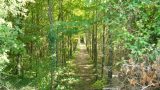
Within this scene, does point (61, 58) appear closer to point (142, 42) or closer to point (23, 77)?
point (23, 77)

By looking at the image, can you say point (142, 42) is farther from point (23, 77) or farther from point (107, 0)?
point (23, 77)

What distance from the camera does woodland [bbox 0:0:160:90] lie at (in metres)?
9.03

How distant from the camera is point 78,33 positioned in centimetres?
2527

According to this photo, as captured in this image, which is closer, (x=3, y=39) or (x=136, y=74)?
(x=136, y=74)

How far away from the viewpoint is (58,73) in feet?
82.1

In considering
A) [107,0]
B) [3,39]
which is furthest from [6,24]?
[107,0]

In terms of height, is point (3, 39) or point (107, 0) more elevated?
point (107, 0)

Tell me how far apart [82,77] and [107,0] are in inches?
653

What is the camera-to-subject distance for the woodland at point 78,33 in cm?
903

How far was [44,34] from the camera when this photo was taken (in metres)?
26.0

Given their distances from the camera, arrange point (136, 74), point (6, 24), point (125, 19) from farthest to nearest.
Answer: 1. point (6, 24)
2. point (125, 19)
3. point (136, 74)

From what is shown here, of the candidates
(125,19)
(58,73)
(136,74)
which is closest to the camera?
(136,74)

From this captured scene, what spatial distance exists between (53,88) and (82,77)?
568cm

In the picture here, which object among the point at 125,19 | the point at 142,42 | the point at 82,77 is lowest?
the point at 82,77
